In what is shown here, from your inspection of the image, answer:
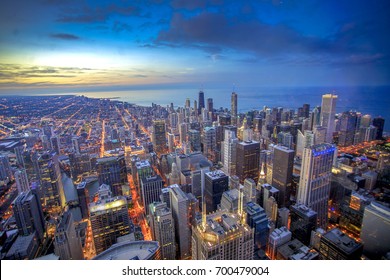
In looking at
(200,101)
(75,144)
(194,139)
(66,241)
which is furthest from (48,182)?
(200,101)

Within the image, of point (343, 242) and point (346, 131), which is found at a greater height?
point (346, 131)

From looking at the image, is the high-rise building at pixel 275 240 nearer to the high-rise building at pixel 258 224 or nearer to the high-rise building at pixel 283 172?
the high-rise building at pixel 258 224

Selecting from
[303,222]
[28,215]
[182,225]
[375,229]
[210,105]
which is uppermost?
[210,105]

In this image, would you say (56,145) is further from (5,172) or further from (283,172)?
(283,172)

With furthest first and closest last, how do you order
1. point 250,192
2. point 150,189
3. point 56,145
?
point 56,145
point 150,189
point 250,192

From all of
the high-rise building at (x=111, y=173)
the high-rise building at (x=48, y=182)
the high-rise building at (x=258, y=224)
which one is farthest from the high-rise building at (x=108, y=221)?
the high-rise building at (x=258, y=224)

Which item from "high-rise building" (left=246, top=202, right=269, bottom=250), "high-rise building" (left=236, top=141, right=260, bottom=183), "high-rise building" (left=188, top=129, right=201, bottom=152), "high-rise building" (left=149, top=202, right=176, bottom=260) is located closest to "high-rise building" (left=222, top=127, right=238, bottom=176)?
"high-rise building" (left=236, top=141, right=260, bottom=183)

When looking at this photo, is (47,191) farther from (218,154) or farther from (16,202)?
(218,154)
